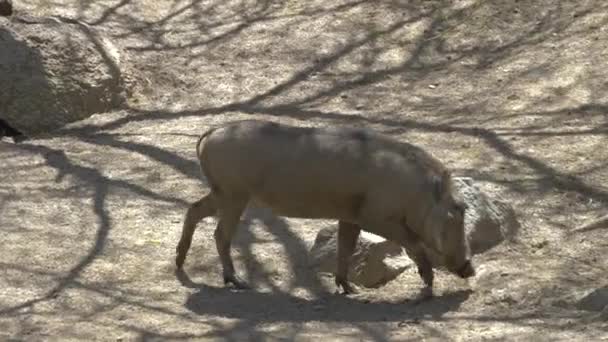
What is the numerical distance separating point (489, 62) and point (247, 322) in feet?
16.2

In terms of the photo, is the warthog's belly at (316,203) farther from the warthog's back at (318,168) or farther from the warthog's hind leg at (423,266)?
the warthog's hind leg at (423,266)

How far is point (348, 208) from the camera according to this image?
6488mm

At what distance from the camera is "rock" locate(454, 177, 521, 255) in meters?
7.09

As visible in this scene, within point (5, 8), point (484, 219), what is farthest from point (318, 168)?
point (5, 8)

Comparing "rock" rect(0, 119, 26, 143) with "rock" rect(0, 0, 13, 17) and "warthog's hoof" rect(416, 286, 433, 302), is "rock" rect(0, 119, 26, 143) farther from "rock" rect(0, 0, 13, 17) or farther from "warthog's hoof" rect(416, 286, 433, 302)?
"warthog's hoof" rect(416, 286, 433, 302)

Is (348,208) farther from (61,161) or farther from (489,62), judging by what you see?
(489,62)

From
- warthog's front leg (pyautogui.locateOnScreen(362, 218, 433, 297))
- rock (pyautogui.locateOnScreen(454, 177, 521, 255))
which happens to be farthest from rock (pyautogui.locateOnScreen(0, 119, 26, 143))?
warthog's front leg (pyautogui.locateOnScreen(362, 218, 433, 297))

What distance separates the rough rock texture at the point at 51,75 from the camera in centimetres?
970

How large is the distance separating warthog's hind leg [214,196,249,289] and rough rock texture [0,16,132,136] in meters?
3.34

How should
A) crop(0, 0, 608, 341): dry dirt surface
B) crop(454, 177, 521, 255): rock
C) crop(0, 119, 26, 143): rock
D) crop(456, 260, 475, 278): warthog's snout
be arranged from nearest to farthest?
crop(0, 0, 608, 341): dry dirt surface, crop(456, 260, 475, 278): warthog's snout, crop(454, 177, 521, 255): rock, crop(0, 119, 26, 143): rock

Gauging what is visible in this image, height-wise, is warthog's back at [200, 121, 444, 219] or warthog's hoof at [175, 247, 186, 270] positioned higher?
warthog's back at [200, 121, 444, 219]

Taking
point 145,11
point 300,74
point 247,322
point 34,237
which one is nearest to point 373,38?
point 300,74

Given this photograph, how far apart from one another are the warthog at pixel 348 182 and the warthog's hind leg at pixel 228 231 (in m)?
0.01

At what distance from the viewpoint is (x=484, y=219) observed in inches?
281
